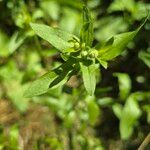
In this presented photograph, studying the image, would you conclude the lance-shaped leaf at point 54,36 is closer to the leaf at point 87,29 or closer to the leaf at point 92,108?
the leaf at point 87,29

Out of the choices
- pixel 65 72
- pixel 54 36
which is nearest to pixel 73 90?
pixel 65 72

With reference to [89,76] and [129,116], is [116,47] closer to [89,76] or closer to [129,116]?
[89,76]

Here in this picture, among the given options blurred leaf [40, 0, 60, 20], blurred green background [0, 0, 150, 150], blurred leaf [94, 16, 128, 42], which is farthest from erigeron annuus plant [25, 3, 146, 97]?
blurred leaf [40, 0, 60, 20]

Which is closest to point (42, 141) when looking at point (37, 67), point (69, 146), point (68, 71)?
point (69, 146)

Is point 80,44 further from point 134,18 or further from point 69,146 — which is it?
point 69,146

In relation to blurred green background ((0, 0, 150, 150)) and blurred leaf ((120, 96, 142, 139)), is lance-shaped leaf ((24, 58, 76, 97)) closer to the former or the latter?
blurred green background ((0, 0, 150, 150))

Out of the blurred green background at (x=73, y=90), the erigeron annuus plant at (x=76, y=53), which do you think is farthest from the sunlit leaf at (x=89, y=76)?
the blurred green background at (x=73, y=90)
